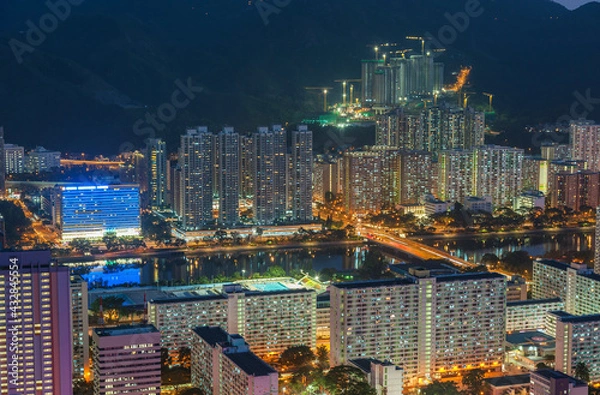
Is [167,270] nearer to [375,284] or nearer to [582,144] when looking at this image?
[375,284]

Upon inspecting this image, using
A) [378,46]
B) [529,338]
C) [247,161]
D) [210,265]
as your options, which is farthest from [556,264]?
[378,46]

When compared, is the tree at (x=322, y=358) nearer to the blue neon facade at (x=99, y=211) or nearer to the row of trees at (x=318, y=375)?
the row of trees at (x=318, y=375)

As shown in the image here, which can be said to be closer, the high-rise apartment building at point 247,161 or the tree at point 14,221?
the tree at point 14,221

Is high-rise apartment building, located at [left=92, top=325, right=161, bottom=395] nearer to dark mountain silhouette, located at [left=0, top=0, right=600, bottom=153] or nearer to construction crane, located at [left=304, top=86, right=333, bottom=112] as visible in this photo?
dark mountain silhouette, located at [left=0, top=0, right=600, bottom=153]

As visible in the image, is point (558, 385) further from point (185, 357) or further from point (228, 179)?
point (228, 179)

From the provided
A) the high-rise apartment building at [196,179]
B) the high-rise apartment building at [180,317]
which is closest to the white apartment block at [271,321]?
the high-rise apartment building at [180,317]

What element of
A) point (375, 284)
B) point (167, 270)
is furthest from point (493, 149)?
point (375, 284)
